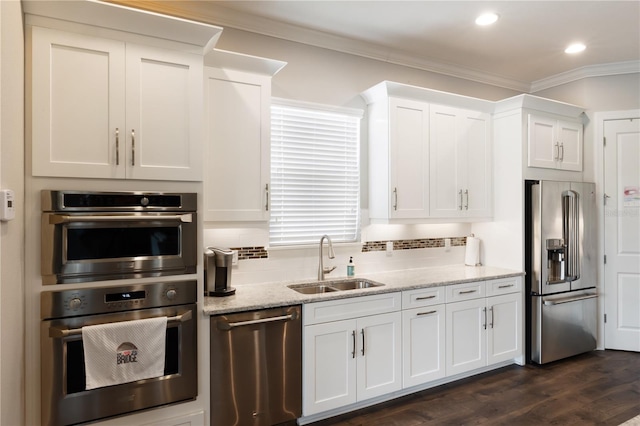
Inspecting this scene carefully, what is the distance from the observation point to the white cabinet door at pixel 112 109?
1896mm

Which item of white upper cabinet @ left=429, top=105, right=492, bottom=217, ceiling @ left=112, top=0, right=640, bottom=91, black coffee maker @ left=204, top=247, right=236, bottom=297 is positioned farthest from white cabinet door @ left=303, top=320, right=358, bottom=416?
ceiling @ left=112, top=0, right=640, bottom=91

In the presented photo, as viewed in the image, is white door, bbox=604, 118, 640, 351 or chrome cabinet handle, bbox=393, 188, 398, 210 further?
white door, bbox=604, 118, 640, 351

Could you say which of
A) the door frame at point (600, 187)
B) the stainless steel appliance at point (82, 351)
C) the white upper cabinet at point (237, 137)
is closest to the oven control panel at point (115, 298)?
the stainless steel appliance at point (82, 351)

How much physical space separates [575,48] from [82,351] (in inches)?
176

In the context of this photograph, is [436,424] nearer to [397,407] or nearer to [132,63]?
[397,407]

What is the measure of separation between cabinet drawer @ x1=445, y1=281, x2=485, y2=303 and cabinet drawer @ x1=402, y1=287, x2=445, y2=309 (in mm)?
81

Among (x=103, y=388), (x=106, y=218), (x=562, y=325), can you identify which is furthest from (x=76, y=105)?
(x=562, y=325)

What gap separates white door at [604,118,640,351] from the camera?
3.90 m

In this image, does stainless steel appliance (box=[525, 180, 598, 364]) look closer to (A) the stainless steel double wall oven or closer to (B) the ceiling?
(B) the ceiling

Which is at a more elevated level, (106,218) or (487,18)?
(487,18)

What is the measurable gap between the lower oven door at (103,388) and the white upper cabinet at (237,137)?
73 cm

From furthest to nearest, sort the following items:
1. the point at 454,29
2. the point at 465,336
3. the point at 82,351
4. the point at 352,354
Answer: the point at 465,336 < the point at 454,29 < the point at 352,354 < the point at 82,351

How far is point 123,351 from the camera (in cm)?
199

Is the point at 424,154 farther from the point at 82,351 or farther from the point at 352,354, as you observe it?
the point at 82,351
